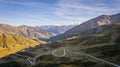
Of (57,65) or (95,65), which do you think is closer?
(95,65)

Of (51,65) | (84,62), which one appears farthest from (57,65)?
(84,62)

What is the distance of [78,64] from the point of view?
14988cm

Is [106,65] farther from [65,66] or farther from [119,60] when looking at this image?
[65,66]

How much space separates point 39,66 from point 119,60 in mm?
63127

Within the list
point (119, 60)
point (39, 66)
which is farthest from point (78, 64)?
point (39, 66)

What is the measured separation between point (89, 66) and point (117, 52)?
149 feet

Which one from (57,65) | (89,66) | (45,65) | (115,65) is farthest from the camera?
(45,65)

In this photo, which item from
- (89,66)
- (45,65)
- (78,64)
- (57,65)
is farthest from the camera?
(45,65)

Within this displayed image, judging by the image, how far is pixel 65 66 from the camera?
147250 millimetres

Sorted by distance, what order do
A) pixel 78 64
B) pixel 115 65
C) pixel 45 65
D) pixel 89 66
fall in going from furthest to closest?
pixel 45 65
pixel 78 64
pixel 89 66
pixel 115 65

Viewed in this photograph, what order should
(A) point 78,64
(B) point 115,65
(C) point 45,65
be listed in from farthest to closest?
(C) point 45,65
(A) point 78,64
(B) point 115,65

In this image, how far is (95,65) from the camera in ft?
448

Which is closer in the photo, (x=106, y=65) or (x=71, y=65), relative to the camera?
(x=106, y=65)

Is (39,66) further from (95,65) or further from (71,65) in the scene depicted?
(95,65)
